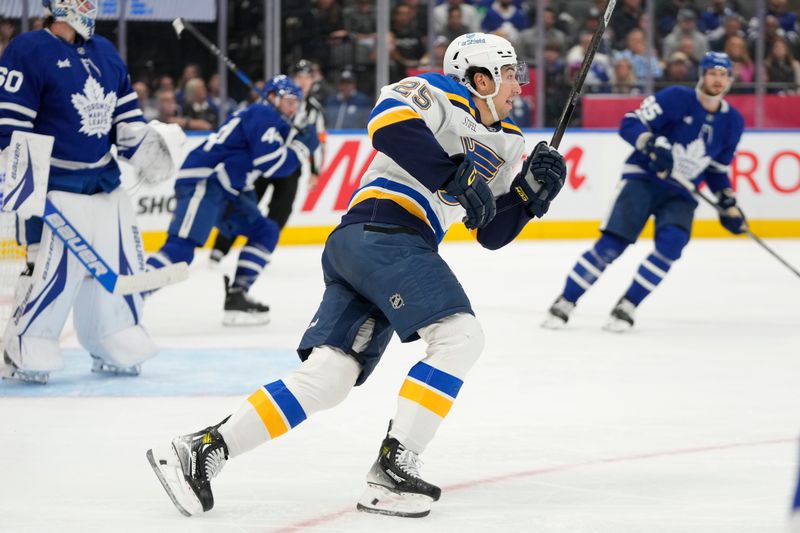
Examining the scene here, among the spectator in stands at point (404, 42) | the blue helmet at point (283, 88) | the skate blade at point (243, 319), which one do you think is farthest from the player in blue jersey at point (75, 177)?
the spectator in stands at point (404, 42)

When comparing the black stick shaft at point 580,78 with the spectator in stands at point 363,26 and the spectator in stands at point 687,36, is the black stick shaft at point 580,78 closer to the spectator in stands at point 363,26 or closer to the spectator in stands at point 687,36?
the spectator in stands at point 363,26

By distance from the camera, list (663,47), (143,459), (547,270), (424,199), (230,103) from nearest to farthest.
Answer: (424,199) < (143,459) < (547,270) < (230,103) < (663,47)

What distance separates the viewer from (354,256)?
106 inches

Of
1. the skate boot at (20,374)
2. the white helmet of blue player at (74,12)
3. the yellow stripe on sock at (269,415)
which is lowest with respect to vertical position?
the skate boot at (20,374)

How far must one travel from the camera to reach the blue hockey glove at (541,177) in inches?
110

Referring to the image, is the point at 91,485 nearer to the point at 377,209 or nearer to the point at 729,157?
the point at 377,209

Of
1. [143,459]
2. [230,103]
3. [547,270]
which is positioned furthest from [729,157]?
[230,103]

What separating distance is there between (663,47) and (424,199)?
7990 mm

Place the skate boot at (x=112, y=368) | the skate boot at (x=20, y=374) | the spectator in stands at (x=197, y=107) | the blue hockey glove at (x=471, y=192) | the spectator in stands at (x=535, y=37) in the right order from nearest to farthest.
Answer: the blue hockey glove at (x=471, y=192)
the skate boot at (x=20, y=374)
the skate boot at (x=112, y=368)
the spectator in stands at (x=197, y=107)
the spectator in stands at (x=535, y=37)

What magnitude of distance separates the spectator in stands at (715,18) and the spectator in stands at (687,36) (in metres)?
0.06

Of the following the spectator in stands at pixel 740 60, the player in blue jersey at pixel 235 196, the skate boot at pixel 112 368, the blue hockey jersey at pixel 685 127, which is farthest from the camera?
the spectator in stands at pixel 740 60

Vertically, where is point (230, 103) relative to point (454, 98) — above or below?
below

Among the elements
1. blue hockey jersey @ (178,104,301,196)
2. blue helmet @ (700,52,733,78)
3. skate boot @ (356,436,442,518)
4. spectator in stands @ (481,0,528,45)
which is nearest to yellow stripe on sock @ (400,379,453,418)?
skate boot @ (356,436,442,518)

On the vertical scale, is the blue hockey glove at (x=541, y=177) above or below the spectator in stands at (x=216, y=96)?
above
